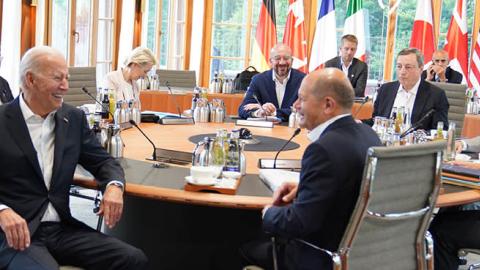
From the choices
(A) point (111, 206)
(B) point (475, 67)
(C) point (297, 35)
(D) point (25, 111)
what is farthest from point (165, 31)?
(A) point (111, 206)

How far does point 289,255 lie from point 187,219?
2.80 feet

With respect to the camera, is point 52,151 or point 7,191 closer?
point 7,191

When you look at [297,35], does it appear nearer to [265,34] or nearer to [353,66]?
[265,34]

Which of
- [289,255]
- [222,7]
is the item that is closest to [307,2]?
[222,7]

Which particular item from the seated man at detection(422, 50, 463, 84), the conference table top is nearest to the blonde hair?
the conference table top

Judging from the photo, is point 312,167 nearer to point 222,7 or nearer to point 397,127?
point 397,127

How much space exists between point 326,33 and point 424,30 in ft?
4.62

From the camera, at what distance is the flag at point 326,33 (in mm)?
10240

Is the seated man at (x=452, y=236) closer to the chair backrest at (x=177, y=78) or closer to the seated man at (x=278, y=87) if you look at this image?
the seated man at (x=278, y=87)

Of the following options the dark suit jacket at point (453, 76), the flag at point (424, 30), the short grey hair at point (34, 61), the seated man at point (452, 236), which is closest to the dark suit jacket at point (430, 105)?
the seated man at point (452, 236)

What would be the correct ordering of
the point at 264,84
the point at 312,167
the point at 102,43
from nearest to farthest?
the point at 312,167 < the point at 264,84 < the point at 102,43

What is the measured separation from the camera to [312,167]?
7.80 feet

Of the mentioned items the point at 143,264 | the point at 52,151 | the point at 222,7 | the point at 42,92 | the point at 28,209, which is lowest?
the point at 143,264

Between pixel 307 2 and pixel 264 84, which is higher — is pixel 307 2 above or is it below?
above
